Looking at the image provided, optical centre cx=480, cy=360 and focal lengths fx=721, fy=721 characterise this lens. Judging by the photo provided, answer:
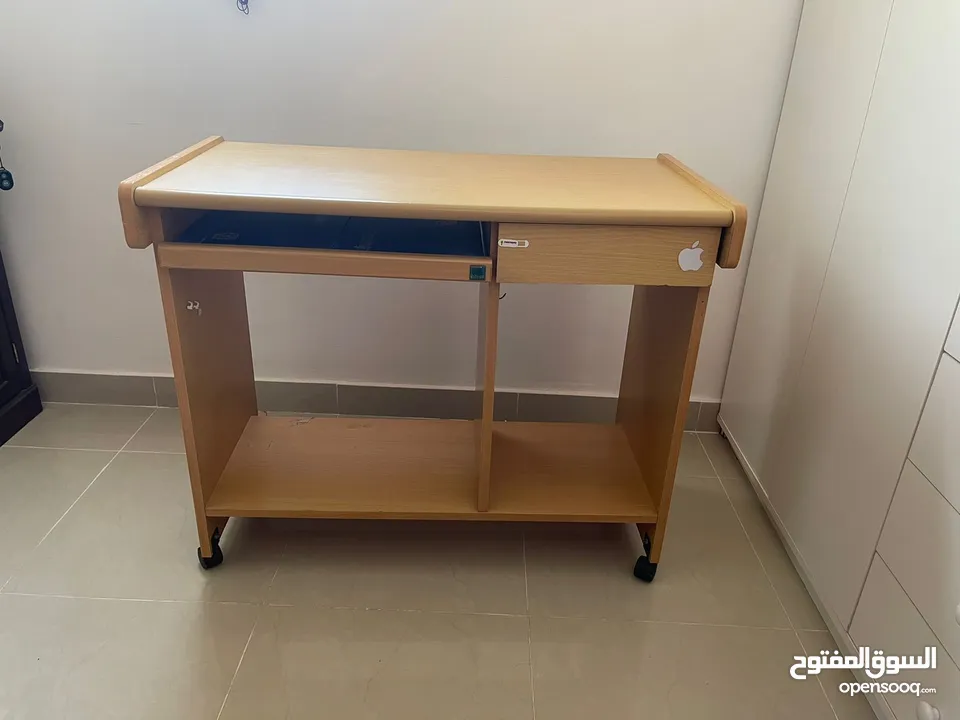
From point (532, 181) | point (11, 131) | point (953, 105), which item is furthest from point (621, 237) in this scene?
point (11, 131)

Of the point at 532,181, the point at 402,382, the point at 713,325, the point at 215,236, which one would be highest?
the point at 532,181

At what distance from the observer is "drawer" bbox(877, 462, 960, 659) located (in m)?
1.12

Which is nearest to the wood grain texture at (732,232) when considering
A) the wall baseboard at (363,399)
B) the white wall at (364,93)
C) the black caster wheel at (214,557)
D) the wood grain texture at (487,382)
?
the wood grain texture at (487,382)

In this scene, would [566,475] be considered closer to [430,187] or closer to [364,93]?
[430,187]

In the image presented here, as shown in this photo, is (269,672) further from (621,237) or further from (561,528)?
(621,237)

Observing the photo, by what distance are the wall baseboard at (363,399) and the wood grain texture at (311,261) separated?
34.5 inches

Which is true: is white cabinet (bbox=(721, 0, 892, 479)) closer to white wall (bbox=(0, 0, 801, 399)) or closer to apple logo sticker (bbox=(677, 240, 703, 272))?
white wall (bbox=(0, 0, 801, 399))

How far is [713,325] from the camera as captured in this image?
205 cm

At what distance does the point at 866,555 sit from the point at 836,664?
0.77 feet

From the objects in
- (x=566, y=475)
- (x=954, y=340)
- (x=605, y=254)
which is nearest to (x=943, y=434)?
(x=954, y=340)

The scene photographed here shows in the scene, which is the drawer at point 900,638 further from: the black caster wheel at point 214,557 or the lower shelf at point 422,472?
the black caster wheel at point 214,557

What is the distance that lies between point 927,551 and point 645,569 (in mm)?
570

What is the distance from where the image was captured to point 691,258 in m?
1.29

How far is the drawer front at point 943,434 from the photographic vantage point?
1.12 metres
